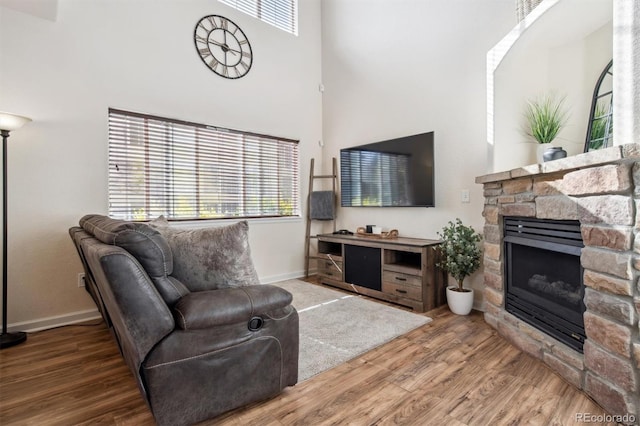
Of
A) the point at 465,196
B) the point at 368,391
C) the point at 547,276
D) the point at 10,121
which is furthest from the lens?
the point at 465,196

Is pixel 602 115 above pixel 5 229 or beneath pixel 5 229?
above

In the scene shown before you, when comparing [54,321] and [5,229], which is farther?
[54,321]

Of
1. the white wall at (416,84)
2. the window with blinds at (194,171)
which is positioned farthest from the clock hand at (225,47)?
the white wall at (416,84)

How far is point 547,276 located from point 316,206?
9.08 feet

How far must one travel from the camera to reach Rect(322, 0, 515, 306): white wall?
2879 mm

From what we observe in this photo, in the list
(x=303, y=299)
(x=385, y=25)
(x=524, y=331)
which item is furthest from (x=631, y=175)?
(x=385, y=25)

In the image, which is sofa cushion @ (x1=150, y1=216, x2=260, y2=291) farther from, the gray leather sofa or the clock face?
the clock face

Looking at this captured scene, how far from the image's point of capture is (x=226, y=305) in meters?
1.35

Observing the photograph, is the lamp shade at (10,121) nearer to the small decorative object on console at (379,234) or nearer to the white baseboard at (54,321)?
the white baseboard at (54,321)

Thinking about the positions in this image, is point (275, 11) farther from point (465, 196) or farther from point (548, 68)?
point (465, 196)

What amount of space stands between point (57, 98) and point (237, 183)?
1806mm

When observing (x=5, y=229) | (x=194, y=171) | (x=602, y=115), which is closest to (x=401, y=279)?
(x=602, y=115)

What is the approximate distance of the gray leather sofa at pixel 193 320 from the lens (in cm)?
A: 120

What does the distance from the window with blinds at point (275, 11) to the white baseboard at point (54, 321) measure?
3792 millimetres
